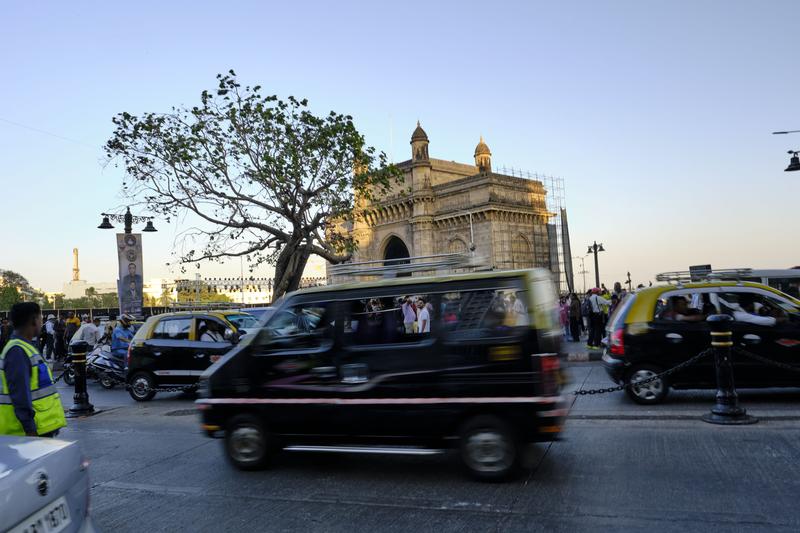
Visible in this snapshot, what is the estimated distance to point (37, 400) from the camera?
4.27 metres

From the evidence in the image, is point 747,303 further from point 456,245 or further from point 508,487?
point 456,245

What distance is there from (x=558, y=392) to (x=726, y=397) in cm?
310

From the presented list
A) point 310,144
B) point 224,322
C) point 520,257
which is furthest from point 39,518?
point 520,257

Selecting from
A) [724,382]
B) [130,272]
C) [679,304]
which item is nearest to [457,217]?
[130,272]

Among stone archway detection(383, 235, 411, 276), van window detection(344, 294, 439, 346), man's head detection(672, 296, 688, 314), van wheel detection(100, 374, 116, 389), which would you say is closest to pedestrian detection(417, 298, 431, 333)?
van window detection(344, 294, 439, 346)

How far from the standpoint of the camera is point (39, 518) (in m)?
2.47

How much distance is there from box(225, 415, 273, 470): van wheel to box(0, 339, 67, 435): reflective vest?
1.68 metres

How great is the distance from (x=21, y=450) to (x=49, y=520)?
374 mm

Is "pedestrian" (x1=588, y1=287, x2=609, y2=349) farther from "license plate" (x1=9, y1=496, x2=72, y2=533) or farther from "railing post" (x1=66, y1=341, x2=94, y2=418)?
"license plate" (x1=9, y1=496, x2=72, y2=533)

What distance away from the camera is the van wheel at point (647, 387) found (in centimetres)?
817

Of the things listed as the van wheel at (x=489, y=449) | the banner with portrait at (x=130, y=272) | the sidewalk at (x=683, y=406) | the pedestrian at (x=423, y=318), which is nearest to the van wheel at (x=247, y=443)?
the pedestrian at (x=423, y=318)

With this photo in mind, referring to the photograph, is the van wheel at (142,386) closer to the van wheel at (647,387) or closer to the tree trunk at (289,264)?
the tree trunk at (289,264)

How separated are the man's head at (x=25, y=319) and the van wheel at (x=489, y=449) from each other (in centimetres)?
355

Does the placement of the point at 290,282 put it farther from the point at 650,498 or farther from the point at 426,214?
the point at 426,214
